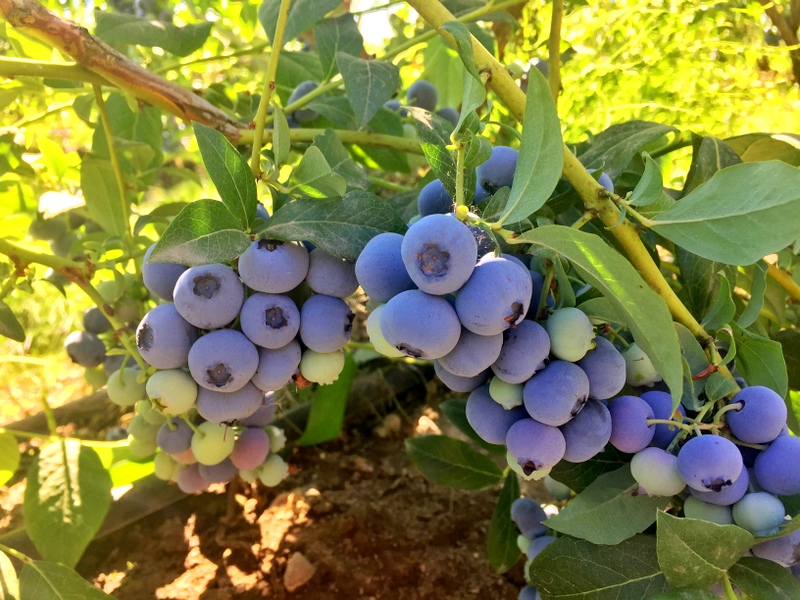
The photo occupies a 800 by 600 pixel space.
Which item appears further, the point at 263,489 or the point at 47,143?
the point at 263,489

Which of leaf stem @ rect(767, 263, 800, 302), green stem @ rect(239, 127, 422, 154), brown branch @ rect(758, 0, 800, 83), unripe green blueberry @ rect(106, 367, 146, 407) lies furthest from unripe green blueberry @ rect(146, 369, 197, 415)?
brown branch @ rect(758, 0, 800, 83)

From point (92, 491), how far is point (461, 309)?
0.66m

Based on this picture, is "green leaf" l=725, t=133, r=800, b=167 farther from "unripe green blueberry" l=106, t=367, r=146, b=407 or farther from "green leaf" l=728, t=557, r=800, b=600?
"unripe green blueberry" l=106, t=367, r=146, b=407

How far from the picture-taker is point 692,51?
3.42 feet

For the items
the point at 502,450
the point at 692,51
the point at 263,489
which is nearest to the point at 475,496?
the point at 502,450

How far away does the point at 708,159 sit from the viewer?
628mm

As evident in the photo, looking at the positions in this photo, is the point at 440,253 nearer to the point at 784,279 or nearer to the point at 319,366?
the point at 319,366

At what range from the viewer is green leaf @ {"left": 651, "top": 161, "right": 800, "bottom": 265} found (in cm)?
40

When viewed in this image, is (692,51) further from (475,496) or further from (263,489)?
(263,489)

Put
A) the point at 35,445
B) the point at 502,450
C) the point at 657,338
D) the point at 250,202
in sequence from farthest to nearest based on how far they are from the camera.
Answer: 1. the point at 35,445
2. the point at 502,450
3. the point at 250,202
4. the point at 657,338

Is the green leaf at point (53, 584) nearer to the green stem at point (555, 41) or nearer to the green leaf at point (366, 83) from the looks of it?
the green leaf at point (366, 83)

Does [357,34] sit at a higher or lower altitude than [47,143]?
higher

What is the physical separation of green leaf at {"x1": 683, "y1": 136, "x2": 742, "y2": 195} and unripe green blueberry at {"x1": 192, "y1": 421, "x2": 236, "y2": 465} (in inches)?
23.6

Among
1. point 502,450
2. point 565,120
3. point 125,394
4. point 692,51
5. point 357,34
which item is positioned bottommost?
point 502,450
